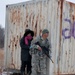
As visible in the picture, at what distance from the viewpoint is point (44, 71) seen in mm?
7789

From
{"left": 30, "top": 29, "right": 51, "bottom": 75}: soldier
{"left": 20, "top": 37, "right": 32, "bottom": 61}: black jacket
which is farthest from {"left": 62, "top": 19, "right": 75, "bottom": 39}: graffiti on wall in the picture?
{"left": 20, "top": 37, "right": 32, "bottom": 61}: black jacket

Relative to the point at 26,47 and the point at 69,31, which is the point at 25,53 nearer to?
the point at 26,47

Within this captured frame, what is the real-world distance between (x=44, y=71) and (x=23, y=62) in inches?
29.8

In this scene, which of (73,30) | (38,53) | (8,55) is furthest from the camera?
(8,55)

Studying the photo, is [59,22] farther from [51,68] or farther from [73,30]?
[51,68]

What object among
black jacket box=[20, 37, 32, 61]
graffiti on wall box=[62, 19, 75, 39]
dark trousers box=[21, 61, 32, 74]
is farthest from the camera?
dark trousers box=[21, 61, 32, 74]

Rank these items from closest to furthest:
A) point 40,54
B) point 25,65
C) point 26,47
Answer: point 40,54 → point 26,47 → point 25,65

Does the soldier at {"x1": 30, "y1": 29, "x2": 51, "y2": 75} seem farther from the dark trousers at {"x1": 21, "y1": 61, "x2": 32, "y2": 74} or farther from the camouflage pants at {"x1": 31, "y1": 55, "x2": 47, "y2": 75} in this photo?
the dark trousers at {"x1": 21, "y1": 61, "x2": 32, "y2": 74}

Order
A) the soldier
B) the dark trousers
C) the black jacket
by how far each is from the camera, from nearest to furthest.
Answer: the soldier
the black jacket
the dark trousers

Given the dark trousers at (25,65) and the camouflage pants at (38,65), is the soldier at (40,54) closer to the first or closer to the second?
the camouflage pants at (38,65)

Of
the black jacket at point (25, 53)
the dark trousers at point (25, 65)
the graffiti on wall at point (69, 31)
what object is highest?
the graffiti on wall at point (69, 31)

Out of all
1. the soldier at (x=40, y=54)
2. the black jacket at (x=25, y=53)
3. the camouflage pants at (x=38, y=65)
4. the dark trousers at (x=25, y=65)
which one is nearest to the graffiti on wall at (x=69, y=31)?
the soldier at (x=40, y=54)

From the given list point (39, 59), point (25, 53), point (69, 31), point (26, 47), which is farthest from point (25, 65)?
point (69, 31)

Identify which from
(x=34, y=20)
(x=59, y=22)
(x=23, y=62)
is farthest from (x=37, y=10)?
(x=23, y=62)
